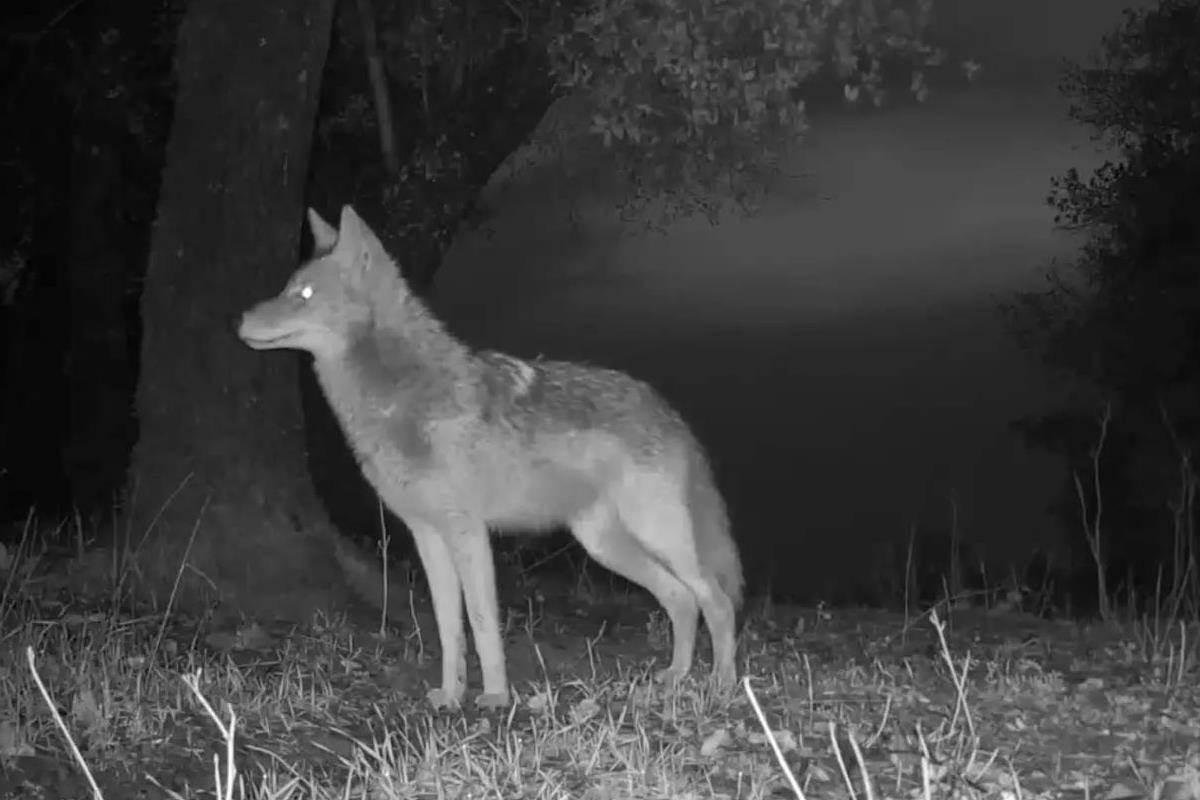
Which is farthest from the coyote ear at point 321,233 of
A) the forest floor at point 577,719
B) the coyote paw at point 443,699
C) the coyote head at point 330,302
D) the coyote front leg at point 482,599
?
the coyote paw at point 443,699

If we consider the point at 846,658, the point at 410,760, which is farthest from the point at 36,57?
the point at 410,760

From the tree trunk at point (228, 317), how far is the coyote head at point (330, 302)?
76.9 inches

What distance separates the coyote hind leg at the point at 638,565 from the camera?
24.5ft

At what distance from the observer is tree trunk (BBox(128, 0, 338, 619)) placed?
346 inches

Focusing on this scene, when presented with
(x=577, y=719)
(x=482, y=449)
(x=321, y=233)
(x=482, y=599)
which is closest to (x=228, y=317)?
(x=321, y=233)

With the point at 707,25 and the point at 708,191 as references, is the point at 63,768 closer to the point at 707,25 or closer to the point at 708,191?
the point at 707,25

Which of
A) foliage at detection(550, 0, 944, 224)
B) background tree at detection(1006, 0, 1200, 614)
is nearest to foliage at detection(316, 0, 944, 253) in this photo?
foliage at detection(550, 0, 944, 224)

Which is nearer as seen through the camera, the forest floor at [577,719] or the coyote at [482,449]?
the forest floor at [577,719]

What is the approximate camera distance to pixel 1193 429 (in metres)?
23.2

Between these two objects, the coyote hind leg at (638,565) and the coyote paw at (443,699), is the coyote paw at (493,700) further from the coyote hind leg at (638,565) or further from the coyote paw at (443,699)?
the coyote hind leg at (638,565)

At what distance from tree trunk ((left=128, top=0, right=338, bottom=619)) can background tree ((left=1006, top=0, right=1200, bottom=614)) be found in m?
16.7

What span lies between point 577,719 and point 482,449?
184 cm

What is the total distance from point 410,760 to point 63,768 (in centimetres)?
119

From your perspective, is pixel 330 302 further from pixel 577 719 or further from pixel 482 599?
pixel 577 719
